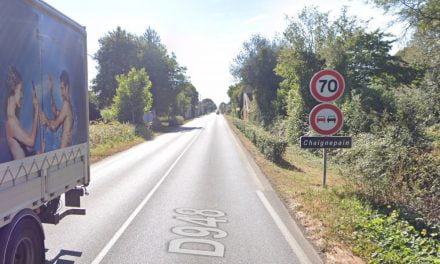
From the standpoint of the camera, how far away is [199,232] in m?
6.70

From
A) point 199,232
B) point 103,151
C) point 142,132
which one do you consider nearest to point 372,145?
point 199,232

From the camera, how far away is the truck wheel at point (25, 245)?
3.98 metres

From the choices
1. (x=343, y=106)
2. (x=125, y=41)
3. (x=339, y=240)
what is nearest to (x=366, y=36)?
(x=343, y=106)

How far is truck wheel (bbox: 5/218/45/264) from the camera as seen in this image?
3979 millimetres

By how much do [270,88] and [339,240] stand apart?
3799 cm

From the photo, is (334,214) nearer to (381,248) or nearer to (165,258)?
(381,248)

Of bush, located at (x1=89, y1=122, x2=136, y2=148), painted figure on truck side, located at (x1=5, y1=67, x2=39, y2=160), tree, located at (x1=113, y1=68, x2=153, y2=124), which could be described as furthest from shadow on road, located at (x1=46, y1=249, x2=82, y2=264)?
tree, located at (x1=113, y1=68, x2=153, y2=124)

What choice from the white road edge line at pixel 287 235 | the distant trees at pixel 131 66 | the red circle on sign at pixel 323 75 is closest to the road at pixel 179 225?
the white road edge line at pixel 287 235

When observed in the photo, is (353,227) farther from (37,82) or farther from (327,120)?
(37,82)

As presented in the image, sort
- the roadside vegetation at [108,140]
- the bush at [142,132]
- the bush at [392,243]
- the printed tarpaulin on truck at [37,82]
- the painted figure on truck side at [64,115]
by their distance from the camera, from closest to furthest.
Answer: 1. the printed tarpaulin on truck at [37,82]
2. the bush at [392,243]
3. the painted figure on truck side at [64,115]
4. the roadside vegetation at [108,140]
5. the bush at [142,132]

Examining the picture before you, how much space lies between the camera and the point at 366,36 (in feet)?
88.1

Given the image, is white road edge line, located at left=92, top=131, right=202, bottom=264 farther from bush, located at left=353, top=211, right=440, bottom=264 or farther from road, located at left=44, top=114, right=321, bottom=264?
bush, located at left=353, top=211, right=440, bottom=264

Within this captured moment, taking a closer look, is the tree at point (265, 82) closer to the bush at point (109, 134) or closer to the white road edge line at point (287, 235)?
the bush at point (109, 134)

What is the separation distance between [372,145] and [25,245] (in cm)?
935
